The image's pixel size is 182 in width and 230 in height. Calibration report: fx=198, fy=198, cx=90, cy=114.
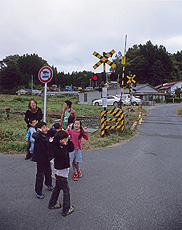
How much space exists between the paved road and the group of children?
173mm

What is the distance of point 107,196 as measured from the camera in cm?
342

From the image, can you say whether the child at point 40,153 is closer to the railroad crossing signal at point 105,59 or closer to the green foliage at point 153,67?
the railroad crossing signal at point 105,59

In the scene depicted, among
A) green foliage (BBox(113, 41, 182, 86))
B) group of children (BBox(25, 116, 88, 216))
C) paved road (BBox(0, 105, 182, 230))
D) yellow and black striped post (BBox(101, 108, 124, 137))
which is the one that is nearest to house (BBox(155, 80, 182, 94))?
green foliage (BBox(113, 41, 182, 86))

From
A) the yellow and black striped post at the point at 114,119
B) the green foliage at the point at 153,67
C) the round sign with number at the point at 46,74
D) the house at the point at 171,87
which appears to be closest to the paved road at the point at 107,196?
the yellow and black striped post at the point at 114,119

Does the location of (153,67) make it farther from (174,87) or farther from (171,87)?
(171,87)

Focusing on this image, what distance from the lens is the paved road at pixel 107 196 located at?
2691 mm

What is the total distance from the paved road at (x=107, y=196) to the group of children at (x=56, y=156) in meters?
0.17

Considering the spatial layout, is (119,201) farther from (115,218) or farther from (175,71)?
(175,71)

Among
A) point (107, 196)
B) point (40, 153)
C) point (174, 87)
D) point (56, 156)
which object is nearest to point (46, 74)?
point (40, 153)

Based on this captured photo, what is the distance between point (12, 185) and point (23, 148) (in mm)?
2497

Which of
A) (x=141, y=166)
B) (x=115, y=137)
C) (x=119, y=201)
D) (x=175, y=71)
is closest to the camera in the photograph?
(x=119, y=201)

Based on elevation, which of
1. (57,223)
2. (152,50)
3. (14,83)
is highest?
(152,50)

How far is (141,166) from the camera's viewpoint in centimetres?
502

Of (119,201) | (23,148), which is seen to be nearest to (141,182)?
(119,201)
